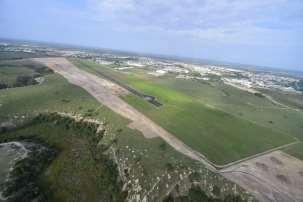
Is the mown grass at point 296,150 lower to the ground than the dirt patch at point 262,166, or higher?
lower

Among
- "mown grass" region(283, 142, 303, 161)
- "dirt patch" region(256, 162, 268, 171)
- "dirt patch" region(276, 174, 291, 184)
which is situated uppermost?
"dirt patch" region(276, 174, 291, 184)

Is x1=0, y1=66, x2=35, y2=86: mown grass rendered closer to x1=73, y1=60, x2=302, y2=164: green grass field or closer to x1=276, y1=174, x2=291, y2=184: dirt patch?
x1=73, y1=60, x2=302, y2=164: green grass field

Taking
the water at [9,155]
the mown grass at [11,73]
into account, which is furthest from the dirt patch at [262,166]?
the mown grass at [11,73]

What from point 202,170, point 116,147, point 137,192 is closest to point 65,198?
point 137,192

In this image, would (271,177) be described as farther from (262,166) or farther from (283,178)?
(262,166)

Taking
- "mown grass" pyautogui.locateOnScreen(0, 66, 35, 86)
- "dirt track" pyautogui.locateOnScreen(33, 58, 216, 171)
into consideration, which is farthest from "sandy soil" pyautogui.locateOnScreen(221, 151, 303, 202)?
"mown grass" pyautogui.locateOnScreen(0, 66, 35, 86)

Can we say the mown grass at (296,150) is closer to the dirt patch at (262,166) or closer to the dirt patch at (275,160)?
the dirt patch at (275,160)
